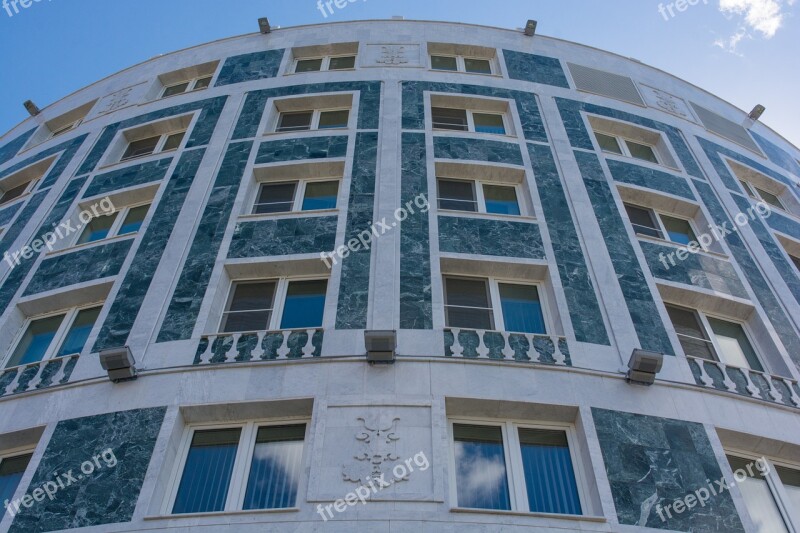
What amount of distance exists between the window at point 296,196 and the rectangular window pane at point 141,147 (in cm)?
601

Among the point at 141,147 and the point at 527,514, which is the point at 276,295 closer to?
the point at 527,514

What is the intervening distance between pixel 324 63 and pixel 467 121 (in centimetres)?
635

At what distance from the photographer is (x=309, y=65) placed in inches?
1051

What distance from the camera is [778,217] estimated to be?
899 inches

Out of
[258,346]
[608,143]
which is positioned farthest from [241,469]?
[608,143]

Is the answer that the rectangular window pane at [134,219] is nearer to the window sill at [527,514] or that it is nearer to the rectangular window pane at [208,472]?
the rectangular window pane at [208,472]

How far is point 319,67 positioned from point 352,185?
9.05 m

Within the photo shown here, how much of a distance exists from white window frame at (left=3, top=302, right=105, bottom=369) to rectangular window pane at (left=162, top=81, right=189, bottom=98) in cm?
1177

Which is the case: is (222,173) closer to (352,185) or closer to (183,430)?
(352,185)

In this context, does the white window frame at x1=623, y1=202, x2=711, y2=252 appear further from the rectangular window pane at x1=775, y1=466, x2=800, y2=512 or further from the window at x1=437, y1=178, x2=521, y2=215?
the rectangular window pane at x1=775, y1=466, x2=800, y2=512

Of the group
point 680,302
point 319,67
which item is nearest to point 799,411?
point 680,302

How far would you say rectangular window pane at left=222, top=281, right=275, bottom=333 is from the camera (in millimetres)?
16266

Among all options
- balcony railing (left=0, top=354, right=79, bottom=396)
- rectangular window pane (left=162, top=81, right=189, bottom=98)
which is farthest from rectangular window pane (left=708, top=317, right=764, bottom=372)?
rectangular window pane (left=162, top=81, right=189, bottom=98)

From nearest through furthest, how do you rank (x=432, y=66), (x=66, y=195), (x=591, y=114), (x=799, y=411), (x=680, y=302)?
1. (x=799, y=411)
2. (x=680, y=302)
3. (x=66, y=195)
4. (x=591, y=114)
5. (x=432, y=66)
